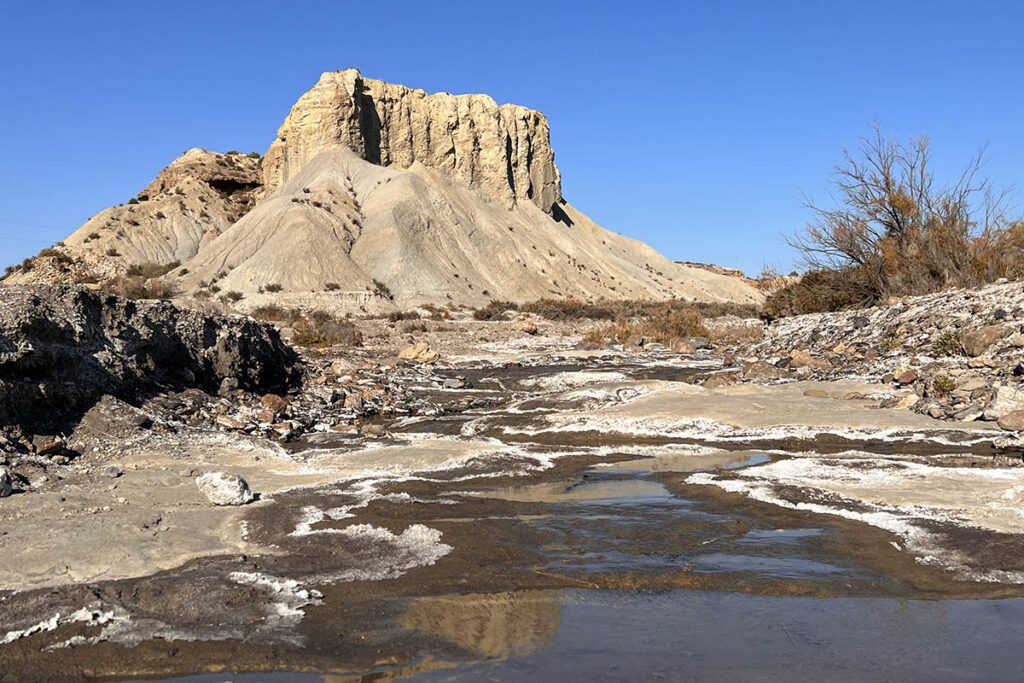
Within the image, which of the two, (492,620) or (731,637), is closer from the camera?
(731,637)

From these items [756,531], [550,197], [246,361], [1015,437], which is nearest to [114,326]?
[246,361]

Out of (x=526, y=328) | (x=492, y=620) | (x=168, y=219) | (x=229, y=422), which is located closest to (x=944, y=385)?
(x=492, y=620)

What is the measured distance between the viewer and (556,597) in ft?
17.3

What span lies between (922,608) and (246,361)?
12513mm

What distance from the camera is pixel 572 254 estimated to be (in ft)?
195

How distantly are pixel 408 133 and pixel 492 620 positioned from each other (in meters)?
55.4

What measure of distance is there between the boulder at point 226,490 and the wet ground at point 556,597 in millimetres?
205

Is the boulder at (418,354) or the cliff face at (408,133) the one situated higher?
the cliff face at (408,133)

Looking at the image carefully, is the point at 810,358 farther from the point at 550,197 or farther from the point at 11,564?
the point at 550,197

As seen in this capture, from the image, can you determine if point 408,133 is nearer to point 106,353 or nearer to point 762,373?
point 762,373

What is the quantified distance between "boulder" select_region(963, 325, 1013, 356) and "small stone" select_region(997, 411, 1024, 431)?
4.79 metres

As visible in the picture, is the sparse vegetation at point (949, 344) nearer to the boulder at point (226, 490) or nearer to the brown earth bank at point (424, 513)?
the brown earth bank at point (424, 513)

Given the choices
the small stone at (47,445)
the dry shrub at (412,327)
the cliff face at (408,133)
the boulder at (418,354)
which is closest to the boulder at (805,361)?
the boulder at (418,354)

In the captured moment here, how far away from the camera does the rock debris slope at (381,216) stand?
148ft
